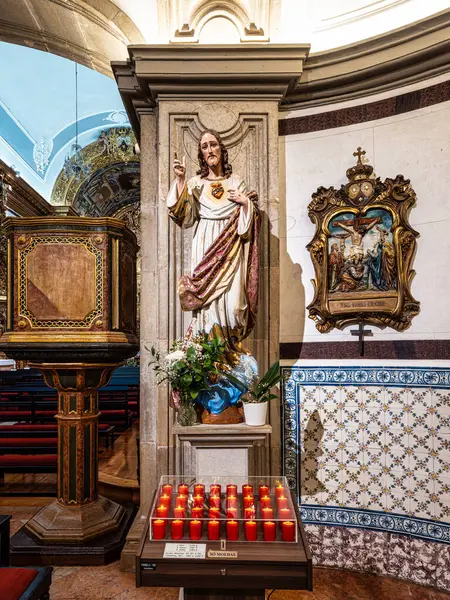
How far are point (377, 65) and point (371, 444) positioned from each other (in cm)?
292

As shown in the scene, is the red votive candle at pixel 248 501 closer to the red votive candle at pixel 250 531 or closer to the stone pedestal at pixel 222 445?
the red votive candle at pixel 250 531

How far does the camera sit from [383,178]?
3861mm

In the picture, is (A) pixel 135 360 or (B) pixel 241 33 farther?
(A) pixel 135 360

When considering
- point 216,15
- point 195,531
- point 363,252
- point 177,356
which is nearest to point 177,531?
point 195,531

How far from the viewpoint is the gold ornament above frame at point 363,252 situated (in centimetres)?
370

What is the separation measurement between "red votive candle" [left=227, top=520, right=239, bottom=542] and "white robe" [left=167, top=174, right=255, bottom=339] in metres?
→ 1.44

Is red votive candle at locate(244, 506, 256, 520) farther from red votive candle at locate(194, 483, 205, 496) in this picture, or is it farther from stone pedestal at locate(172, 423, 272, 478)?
stone pedestal at locate(172, 423, 272, 478)

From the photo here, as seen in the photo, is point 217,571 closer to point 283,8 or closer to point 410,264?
point 410,264

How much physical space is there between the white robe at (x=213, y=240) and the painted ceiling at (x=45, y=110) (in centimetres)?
924

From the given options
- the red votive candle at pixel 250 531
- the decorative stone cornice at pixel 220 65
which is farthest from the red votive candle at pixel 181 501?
the decorative stone cornice at pixel 220 65

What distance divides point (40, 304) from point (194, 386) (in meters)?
1.67

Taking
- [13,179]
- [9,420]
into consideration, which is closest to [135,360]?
[13,179]

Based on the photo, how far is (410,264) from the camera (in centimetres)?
370

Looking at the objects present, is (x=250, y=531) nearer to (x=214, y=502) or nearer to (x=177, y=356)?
(x=214, y=502)
